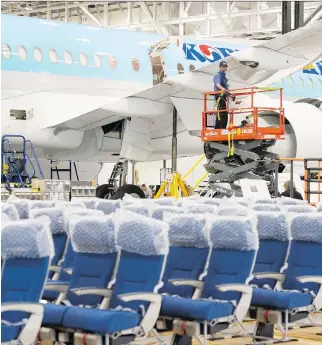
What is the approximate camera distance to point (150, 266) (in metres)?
6.67

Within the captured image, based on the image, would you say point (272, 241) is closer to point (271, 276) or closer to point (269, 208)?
point (271, 276)

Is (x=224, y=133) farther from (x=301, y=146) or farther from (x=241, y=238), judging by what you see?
Result: (x=241, y=238)

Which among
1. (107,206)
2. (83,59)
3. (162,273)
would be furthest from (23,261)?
(83,59)

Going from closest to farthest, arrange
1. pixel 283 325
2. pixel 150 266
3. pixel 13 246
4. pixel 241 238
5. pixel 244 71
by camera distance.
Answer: pixel 13 246, pixel 150 266, pixel 241 238, pixel 283 325, pixel 244 71

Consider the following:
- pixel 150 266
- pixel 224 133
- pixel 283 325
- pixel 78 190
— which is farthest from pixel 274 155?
pixel 150 266

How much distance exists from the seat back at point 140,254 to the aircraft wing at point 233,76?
1013cm

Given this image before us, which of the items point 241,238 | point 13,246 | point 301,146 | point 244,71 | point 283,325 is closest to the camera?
point 13,246

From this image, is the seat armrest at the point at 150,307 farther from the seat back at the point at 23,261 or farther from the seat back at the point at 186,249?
the seat back at the point at 186,249

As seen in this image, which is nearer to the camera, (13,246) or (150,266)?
(13,246)

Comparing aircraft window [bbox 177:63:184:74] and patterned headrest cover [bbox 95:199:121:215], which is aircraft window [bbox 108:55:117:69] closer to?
aircraft window [bbox 177:63:184:74]

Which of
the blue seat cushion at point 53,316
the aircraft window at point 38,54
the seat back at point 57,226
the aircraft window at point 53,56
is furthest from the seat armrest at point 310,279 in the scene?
the aircraft window at point 53,56

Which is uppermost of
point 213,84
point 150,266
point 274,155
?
point 213,84

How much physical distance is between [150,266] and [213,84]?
11648mm

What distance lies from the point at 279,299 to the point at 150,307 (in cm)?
148
